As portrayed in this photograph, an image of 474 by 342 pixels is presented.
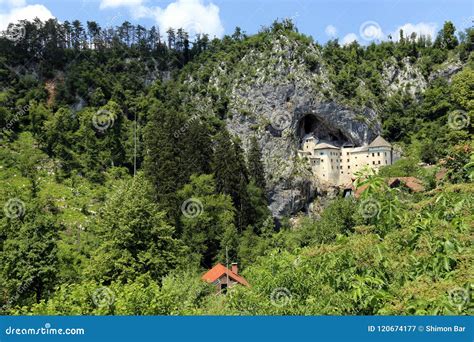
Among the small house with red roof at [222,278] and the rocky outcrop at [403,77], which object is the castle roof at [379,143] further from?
the small house with red roof at [222,278]

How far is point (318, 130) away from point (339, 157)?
250 inches

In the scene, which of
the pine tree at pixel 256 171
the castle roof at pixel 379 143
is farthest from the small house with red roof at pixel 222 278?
the castle roof at pixel 379 143

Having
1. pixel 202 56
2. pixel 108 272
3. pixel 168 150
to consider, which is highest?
pixel 202 56

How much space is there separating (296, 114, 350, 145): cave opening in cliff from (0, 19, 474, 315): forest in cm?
561

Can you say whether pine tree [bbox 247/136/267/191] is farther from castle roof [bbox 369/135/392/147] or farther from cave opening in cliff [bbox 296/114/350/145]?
castle roof [bbox 369/135/392/147]

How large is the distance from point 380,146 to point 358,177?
261 feet

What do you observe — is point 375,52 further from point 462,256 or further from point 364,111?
point 462,256

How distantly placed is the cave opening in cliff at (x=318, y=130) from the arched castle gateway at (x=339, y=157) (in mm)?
1608

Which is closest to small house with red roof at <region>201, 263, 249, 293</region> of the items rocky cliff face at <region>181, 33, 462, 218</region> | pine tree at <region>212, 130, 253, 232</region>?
pine tree at <region>212, 130, 253, 232</region>

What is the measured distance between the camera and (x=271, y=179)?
7612cm

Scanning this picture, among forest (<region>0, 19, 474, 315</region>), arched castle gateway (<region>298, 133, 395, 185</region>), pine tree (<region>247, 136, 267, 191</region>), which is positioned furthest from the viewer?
arched castle gateway (<region>298, 133, 395, 185</region>)

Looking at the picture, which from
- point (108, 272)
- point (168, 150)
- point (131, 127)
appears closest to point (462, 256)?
point (108, 272)

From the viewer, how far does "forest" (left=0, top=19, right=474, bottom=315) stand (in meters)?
6.95

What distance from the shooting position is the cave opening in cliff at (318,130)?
86.5 m
